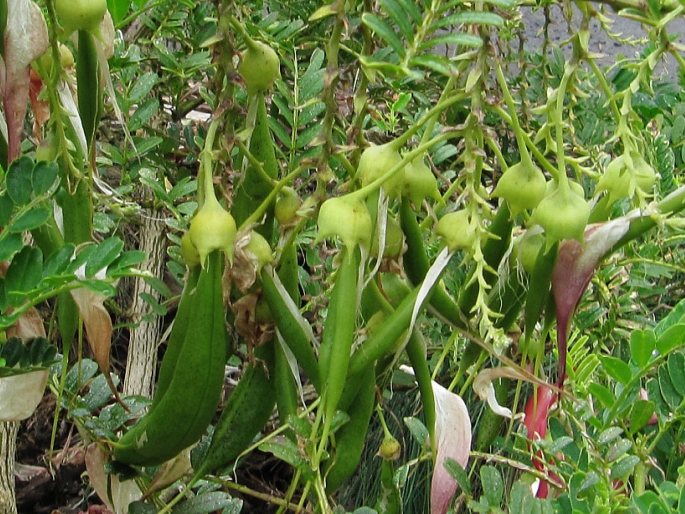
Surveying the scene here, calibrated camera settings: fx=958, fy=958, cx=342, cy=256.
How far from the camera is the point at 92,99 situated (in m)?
0.52

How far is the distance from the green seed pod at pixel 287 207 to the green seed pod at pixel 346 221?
0.06 meters

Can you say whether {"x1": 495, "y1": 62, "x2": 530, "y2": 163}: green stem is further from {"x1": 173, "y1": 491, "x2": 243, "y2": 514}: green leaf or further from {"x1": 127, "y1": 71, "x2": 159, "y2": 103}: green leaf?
{"x1": 127, "y1": 71, "x2": 159, "y2": 103}: green leaf

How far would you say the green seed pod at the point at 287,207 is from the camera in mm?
541

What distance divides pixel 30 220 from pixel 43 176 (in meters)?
0.03

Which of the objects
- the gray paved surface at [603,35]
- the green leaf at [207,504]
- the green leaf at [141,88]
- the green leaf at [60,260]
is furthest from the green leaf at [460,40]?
the gray paved surface at [603,35]

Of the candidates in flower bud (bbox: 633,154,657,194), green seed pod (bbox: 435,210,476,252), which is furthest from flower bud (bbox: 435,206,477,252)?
flower bud (bbox: 633,154,657,194)

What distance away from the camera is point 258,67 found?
22.0 inches

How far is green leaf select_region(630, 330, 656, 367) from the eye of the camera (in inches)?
24.2

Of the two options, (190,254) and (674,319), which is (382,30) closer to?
(190,254)

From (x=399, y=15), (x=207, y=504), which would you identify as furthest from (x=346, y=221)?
(x=207, y=504)

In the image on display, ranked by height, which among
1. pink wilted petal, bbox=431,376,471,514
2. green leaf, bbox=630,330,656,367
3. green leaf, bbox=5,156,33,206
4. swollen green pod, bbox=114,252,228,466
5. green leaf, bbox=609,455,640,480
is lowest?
green leaf, bbox=609,455,640,480

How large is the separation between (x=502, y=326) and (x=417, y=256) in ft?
0.23

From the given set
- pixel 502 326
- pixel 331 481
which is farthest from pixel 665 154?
pixel 331 481

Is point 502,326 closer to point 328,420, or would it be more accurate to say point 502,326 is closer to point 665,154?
point 328,420
